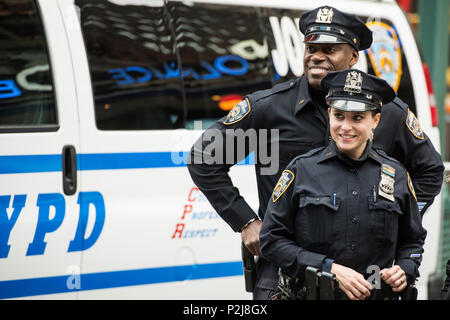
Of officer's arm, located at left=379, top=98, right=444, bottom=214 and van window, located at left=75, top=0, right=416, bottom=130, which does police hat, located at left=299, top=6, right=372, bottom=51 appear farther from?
van window, located at left=75, top=0, right=416, bottom=130

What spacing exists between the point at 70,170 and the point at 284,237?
1.36 meters

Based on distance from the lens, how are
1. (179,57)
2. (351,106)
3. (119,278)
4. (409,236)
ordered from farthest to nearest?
(179,57)
(119,278)
(409,236)
(351,106)

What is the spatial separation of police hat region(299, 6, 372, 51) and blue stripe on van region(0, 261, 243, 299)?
1.50 meters

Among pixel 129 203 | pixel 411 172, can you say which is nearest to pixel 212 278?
pixel 129 203

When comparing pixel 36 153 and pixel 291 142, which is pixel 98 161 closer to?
pixel 36 153

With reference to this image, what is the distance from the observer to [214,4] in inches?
174

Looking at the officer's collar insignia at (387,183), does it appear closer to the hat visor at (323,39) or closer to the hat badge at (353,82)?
the hat badge at (353,82)

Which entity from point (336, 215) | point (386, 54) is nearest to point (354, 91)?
point (336, 215)

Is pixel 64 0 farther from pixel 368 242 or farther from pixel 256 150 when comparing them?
pixel 368 242

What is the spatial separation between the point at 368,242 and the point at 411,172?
0.67 m

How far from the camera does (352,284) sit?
9.01ft

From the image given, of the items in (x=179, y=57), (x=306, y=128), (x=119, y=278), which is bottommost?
(x=119, y=278)

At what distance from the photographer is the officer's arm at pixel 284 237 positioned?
2850 mm

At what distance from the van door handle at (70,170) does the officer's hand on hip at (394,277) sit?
164 cm
